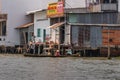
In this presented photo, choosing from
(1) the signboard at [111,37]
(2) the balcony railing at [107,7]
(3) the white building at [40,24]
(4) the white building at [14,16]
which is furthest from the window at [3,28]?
(1) the signboard at [111,37]

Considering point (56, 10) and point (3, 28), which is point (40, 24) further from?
point (3, 28)

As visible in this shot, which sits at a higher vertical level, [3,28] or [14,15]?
[14,15]

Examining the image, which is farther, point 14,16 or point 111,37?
point 14,16

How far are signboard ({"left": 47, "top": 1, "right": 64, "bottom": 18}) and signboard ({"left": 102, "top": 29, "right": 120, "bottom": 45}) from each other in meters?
5.74

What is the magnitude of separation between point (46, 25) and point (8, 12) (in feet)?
27.2

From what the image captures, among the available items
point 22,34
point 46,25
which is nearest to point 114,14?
point 46,25

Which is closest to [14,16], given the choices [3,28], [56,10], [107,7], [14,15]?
[14,15]

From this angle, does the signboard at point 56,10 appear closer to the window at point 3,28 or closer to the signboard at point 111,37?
the signboard at point 111,37

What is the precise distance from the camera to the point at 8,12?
69.1 m

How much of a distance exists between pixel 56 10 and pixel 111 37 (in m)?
8.50

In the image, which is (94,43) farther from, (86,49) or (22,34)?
(22,34)

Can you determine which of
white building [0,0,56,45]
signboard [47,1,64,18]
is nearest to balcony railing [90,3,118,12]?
signboard [47,1,64,18]

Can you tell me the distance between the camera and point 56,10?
59.0 metres

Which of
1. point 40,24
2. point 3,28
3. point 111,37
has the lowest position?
point 111,37
